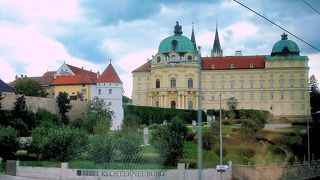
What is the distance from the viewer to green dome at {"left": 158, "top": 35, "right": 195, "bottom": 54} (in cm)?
9381

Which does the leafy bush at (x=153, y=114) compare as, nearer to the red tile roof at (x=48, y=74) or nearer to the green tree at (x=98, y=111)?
the green tree at (x=98, y=111)

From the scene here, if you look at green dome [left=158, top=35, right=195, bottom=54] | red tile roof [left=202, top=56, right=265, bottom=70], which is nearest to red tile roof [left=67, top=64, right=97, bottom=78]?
green dome [left=158, top=35, right=195, bottom=54]

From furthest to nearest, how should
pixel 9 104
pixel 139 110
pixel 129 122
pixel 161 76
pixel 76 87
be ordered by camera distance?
pixel 161 76 < pixel 76 87 < pixel 139 110 < pixel 129 122 < pixel 9 104

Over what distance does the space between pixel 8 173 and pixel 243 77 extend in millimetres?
67638

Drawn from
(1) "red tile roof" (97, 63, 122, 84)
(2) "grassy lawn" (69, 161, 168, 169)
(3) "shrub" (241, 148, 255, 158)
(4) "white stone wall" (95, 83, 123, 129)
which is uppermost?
(1) "red tile roof" (97, 63, 122, 84)

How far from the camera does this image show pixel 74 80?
8431 centimetres

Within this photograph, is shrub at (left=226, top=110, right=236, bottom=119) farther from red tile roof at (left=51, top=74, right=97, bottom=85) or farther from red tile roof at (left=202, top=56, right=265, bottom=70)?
red tile roof at (left=51, top=74, right=97, bottom=85)

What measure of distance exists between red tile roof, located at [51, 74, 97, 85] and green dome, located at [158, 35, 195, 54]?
1664cm

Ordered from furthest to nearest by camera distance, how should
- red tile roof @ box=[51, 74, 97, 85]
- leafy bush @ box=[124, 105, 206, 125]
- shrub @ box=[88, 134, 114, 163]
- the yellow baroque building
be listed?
the yellow baroque building < red tile roof @ box=[51, 74, 97, 85] < leafy bush @ box=[124, 105, 206, 125] < shrub @ box=[88, 134, 114, 163]

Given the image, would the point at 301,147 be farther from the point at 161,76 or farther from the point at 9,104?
the point at 161,76

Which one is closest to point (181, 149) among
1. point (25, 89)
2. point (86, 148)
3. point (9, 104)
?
point (86, 148)

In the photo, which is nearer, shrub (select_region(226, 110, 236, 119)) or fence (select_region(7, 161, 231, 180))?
fence (select_region(7, 161, 231, 180))

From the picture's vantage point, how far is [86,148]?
3678 centimetres

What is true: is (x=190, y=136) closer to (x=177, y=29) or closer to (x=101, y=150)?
(x=101, y=150)
